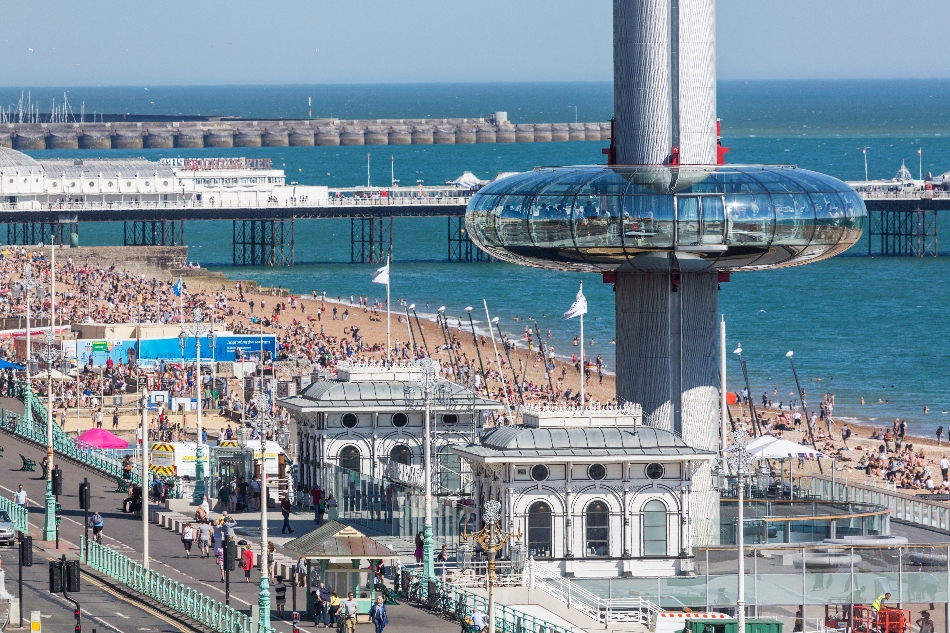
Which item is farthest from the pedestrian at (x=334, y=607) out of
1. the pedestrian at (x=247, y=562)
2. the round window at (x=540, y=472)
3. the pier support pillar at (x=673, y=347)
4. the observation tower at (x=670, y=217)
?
the pier support pillar at (x=673, y=347)

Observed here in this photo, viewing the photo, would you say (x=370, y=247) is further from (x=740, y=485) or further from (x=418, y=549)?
(x=740, y=485)

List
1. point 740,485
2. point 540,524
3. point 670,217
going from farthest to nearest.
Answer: point 670,217, point 540,524, point 740,485

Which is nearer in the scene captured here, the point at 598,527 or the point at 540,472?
the point at 540,472

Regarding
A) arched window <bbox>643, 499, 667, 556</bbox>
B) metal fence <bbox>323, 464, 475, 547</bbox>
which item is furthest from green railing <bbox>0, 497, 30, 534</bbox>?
arched window <bbox>643, 499, 667, 556</bbox>

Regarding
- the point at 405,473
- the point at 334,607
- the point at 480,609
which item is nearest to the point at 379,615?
the point at 334,607

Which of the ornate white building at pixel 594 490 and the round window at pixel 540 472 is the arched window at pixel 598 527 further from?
the round window at pixel 540 472

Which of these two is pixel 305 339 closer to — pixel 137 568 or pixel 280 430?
pixel 280 430

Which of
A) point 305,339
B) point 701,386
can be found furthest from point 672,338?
point 305,339

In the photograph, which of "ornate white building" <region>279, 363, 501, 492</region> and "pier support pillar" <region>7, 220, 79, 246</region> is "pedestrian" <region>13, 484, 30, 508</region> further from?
"pier support pillar" <region>7, 220, 79, 246</region>

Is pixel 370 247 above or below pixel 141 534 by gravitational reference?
above
